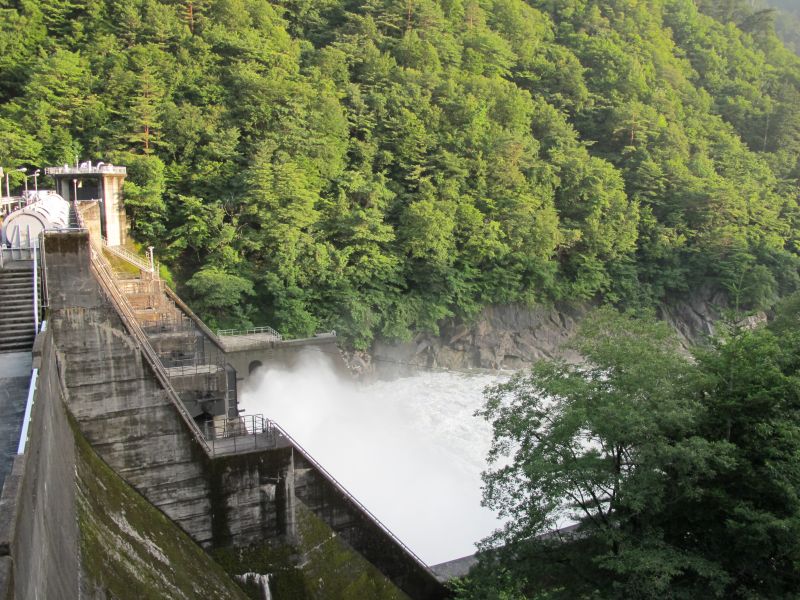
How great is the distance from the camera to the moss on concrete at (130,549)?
866 centimetres

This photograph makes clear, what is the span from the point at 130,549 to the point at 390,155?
25.9 metres

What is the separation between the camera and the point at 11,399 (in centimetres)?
797

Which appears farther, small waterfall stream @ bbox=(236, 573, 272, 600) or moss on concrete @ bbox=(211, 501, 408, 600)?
moss on concrete @ bbox=(211, 501, 408, 600)

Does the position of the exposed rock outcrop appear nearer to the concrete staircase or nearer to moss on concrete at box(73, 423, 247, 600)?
the concrete staircase

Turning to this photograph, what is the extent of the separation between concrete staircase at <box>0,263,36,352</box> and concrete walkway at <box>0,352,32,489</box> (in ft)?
1.62

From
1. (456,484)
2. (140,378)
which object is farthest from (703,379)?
(456,484)

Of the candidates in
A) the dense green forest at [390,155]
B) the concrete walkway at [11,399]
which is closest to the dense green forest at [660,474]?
the concrete walkway at [11,399]

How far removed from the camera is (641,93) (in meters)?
44.0

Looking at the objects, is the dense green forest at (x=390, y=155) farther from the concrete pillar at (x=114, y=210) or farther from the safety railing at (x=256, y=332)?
the safety railing at (x=256, y=332)

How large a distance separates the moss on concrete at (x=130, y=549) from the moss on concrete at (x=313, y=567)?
1.69ft

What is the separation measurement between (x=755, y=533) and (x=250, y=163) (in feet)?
80.4

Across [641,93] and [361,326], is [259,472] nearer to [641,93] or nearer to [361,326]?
[361,326]

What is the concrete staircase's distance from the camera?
1012cm

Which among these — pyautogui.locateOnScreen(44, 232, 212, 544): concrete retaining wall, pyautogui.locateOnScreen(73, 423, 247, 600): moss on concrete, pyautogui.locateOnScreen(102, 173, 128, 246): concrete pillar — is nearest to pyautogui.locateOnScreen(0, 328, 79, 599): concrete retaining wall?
pyautogui.locateOnScreen(73, 423, 247, 600): moss on concrete
